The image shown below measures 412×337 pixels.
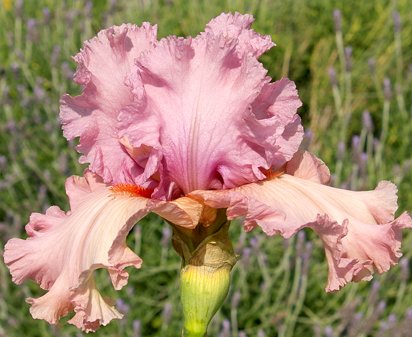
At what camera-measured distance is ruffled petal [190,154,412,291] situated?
1146 millimetres

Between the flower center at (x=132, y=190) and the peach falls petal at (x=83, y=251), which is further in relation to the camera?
the flower center at (x=132, y=190)

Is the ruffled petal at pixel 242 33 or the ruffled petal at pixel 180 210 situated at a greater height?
the ruffled petal at pixel 242 33

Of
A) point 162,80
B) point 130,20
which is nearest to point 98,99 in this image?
point 162,80

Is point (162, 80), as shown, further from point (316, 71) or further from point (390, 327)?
point (316, 71)

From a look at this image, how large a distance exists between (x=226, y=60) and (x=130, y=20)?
9.92 ft

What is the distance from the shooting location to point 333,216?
1192 millimetres

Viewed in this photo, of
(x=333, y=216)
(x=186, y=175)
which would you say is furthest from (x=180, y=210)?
(x=333, y=216)

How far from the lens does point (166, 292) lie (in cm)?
297

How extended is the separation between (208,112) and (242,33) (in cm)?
16

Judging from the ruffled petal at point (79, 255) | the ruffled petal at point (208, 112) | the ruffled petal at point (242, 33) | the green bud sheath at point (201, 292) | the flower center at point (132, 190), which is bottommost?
the green bud sheath at point (201, 292)

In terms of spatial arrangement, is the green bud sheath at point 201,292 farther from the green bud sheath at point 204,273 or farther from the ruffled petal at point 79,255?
the ruffled petal at point 79,255

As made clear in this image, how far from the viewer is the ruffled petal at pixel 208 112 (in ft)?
3.94

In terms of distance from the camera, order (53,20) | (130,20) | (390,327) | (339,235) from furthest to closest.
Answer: (53,20) → (130,20) → (390,327) → (339,235)

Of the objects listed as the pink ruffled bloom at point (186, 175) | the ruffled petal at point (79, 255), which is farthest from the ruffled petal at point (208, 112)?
the ruffled petal at point (79, 255)
